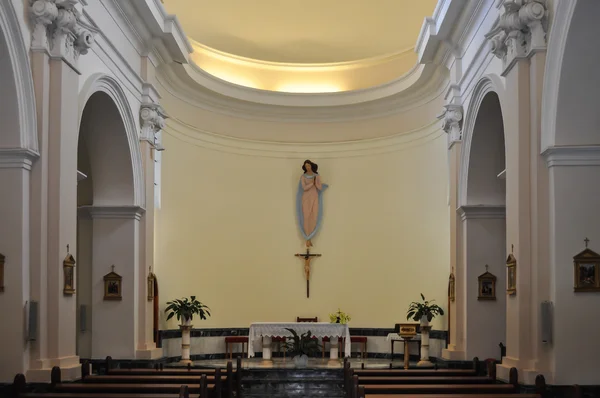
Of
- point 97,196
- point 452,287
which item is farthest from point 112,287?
point 452,287

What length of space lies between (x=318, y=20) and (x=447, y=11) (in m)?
4.16

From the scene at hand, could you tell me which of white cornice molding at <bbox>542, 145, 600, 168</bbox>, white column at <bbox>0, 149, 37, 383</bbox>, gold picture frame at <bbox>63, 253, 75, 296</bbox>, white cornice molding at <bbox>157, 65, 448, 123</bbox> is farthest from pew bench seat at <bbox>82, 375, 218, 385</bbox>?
white cornice molding at <bbox>157, 65, 448, 123</bbox>

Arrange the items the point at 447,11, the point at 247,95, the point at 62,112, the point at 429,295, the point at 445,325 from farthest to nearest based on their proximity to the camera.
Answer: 1. the point at 247,95
2. the point at 429,295
3. the point at 445,325
4. the point at 447,11
5. the point at 62,112

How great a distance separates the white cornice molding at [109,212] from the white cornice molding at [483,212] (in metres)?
4.93

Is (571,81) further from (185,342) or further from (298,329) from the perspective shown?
(185,342)

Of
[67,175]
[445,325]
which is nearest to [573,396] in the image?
[67,175]

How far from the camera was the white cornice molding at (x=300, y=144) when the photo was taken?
16.0 meters

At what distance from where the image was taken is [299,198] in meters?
17.3

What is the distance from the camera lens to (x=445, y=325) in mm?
14875

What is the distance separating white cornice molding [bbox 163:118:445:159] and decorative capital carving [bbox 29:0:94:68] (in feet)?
19.1

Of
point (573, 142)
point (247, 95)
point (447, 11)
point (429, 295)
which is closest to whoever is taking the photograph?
point (573, 142)

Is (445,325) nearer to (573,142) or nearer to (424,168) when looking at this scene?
(424,168)

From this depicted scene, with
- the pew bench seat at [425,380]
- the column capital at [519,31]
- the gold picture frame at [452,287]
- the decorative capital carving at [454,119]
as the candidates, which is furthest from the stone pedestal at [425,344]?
the column capital at [519,31]

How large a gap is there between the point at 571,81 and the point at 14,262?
19.5ft
